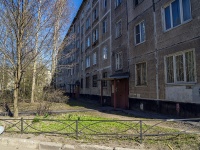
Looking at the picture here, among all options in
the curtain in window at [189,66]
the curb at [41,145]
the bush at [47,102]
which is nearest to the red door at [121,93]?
the bush at [47,102]

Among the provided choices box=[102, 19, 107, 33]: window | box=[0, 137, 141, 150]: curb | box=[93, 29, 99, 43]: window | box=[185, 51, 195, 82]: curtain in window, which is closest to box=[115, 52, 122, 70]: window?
box=[102, 19, 107, 33]: window

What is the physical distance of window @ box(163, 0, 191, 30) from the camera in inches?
349

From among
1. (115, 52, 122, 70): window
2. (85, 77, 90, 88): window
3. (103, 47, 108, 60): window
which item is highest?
(103, 47, 108, 60): window

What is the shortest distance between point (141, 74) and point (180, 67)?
350 centimetres

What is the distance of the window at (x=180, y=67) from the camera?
8.55 metres

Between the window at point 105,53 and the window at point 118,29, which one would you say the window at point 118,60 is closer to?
the window at point 118,29

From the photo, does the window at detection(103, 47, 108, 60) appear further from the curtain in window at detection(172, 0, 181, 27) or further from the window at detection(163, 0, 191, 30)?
the curtain in window at detection(172, 0, 181, 27)

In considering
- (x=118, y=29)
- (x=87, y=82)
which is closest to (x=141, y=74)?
(x=118, y=29)

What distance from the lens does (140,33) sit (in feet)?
41.8

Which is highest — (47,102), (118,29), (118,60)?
(118,29)

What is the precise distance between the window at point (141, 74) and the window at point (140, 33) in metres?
1.66

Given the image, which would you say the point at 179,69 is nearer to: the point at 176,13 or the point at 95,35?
the point at 176,13

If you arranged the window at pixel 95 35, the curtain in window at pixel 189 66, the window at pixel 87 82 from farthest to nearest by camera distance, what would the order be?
the window at pixel 87 82 < the window at pixel 95 35 < the curtain in window at pixel 189 66

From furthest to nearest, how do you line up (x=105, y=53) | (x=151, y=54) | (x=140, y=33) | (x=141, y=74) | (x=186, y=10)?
(x=105, y=53) < (x=140, y=33) < (x=141, y=74) < (x=151, y=54) < (x=186, y=10)
